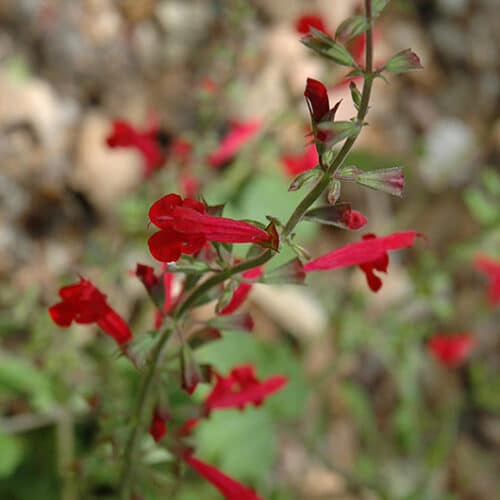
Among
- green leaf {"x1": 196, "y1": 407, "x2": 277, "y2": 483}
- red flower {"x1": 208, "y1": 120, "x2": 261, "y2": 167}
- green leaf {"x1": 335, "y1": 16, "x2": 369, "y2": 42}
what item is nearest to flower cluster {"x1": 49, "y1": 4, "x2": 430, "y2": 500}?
green leaf {"x1": 335, "y1": 16, "x2": 369, "y2": 42}

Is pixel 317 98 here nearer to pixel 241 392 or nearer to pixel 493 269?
pixel 241 392

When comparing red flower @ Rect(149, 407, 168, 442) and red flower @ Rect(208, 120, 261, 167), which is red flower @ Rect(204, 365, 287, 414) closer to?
red flower @ Rect(149, 407, 168, 442)

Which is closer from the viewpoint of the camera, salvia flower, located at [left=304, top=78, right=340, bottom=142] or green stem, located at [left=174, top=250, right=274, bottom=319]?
salvia flower, located at [left=304, top=78, right=340, bottom=142]

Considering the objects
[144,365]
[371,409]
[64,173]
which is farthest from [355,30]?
[371,409]

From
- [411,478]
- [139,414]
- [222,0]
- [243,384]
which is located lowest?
[139,414]

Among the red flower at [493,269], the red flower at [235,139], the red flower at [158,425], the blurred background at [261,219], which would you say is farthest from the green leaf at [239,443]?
the red flower at [158,425]

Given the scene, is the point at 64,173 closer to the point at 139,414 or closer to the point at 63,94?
the point at 63,94

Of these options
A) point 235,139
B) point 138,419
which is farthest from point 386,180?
point 235,139
